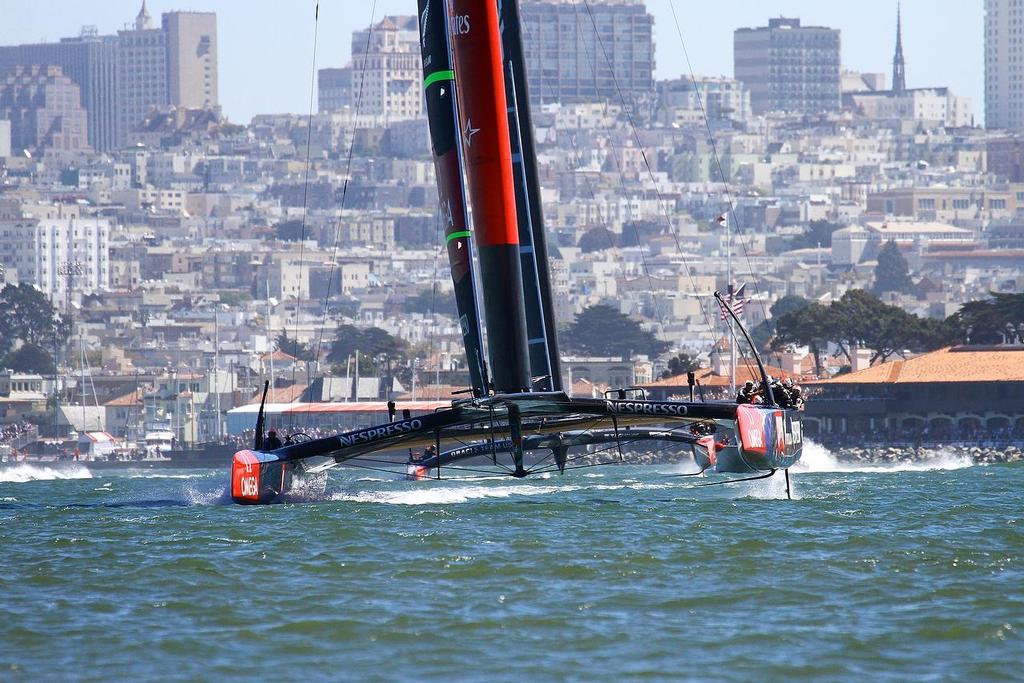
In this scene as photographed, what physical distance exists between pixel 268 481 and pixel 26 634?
27.3ft

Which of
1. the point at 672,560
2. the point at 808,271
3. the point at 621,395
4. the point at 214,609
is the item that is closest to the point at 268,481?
the point at 621,395

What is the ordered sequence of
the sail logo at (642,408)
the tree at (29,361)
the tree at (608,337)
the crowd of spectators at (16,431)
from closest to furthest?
the sail logo at (642,408), the crowd of spectators at (16,431), the tree at (608,337), the tree at (29,361)

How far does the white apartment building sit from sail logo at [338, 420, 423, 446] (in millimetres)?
152444

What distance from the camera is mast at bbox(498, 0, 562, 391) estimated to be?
22.4 m

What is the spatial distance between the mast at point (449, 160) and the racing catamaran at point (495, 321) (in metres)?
0.01

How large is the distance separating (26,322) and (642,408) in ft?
354

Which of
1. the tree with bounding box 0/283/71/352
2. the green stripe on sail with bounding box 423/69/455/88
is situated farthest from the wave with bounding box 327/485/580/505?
the tree with bounding box 0/283/71/352

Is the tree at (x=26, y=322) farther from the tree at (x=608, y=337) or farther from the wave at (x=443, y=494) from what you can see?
the wave at (x=443, y=494)

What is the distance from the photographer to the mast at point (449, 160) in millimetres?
20203

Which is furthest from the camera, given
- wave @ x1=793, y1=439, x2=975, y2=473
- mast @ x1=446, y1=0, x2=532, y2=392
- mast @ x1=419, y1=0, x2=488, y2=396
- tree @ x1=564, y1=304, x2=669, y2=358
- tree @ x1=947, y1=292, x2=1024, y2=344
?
tree @ x1=564, y1=304, x2=669, y2=358

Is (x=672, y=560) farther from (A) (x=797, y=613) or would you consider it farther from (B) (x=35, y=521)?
(B) (x=35, y=521)

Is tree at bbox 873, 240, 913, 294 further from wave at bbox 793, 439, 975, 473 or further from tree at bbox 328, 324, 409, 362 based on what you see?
wave at bbox 793, 439, 975, 473

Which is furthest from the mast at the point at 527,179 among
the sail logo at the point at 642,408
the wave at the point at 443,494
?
the sail logo at the point at 642,408

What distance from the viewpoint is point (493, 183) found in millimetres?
18719
